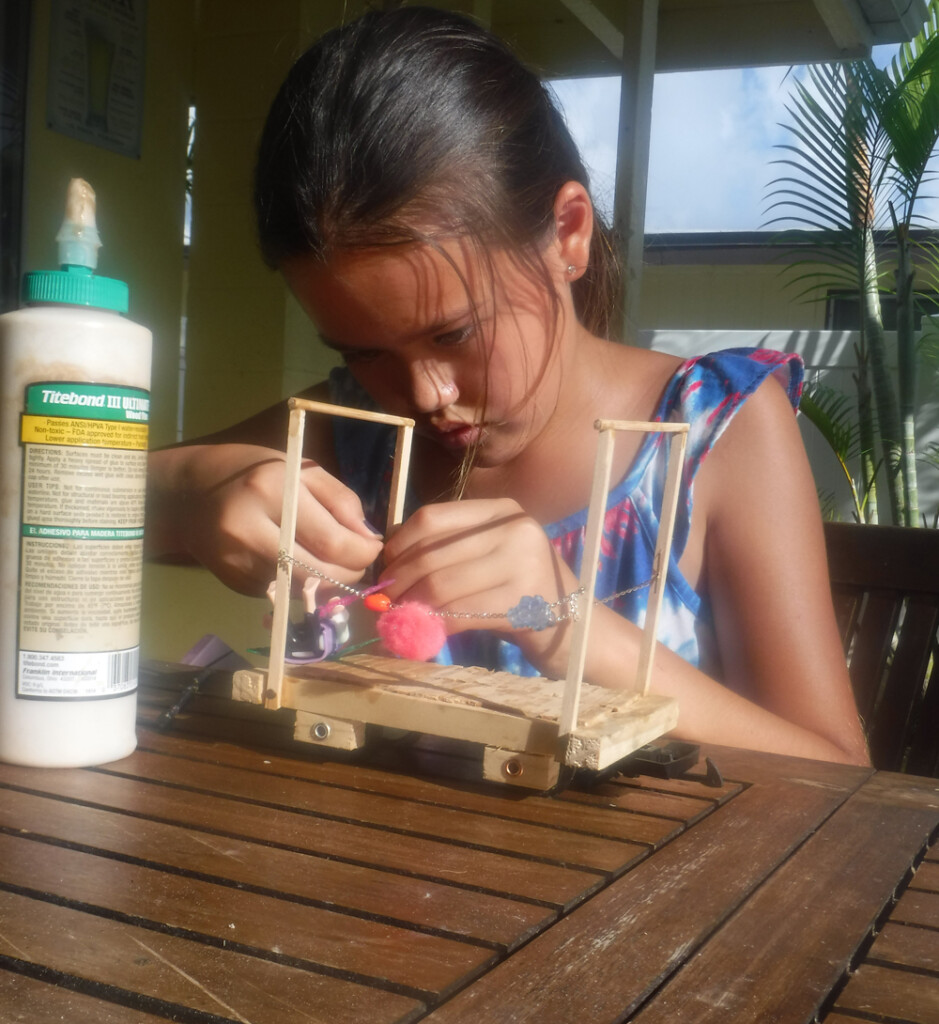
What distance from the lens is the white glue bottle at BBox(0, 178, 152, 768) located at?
645 mm

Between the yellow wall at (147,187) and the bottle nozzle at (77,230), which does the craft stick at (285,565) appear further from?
the yellow wall at (147,187)

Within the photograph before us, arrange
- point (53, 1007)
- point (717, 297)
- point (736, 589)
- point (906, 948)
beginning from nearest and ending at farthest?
point (53, 1007)
point (906, 948)
point (736, 589)
point (717, 297)

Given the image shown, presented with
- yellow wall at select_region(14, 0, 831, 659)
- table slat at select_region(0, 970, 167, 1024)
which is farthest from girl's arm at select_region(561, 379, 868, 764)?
yellow wall at select_region(14, 0, 831, 659)

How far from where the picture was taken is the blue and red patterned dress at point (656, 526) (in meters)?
1.25

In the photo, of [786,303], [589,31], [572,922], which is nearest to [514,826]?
[572,922]

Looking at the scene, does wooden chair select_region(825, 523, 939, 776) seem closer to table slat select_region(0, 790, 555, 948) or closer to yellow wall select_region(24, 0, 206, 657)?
table slat select_region(0, 790, 555, 948)

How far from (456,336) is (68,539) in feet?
1.69

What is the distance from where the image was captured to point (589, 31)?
3.82 metres

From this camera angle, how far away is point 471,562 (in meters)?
0.79

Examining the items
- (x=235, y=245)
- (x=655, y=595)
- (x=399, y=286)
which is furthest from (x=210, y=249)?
(x=655, y=595)

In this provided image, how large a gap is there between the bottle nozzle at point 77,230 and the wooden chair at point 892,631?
0.96m

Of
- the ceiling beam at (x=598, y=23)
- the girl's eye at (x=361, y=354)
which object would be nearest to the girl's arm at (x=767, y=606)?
the girl's eye at (x=361, y=354)

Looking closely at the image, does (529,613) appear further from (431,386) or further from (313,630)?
(431,386)

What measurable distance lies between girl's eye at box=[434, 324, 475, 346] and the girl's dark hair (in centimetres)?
10
